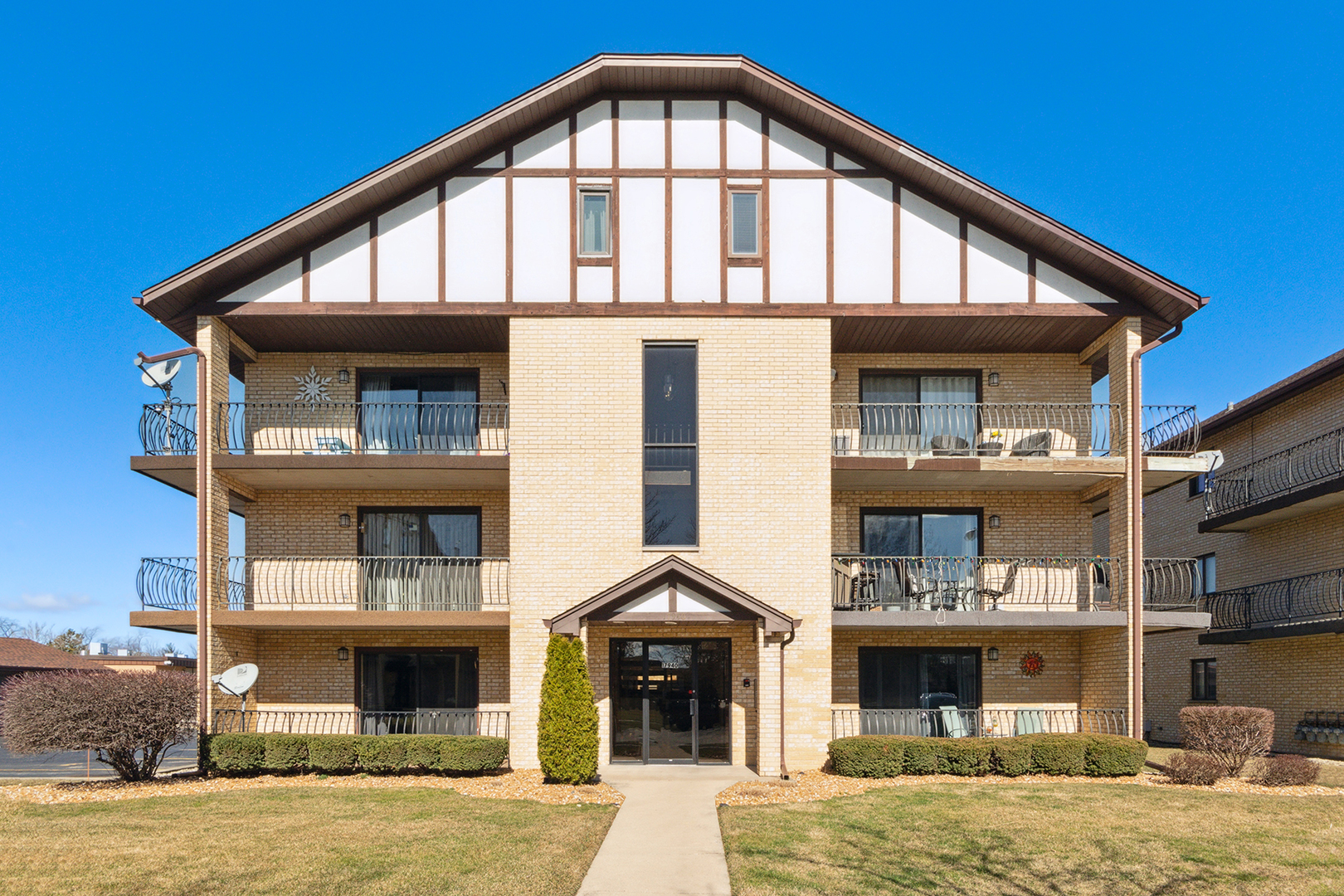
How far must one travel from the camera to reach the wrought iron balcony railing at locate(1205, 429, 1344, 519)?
20.7 meters

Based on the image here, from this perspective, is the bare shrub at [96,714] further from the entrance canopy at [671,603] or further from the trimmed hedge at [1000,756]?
the trimmed hedge at [1000,756]

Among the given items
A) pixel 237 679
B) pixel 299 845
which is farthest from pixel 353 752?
pixel 299 845

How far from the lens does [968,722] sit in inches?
763

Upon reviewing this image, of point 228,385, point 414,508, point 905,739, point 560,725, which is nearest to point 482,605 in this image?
point 414,508

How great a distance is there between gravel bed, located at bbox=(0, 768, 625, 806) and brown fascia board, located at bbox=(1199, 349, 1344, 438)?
49.0 ft

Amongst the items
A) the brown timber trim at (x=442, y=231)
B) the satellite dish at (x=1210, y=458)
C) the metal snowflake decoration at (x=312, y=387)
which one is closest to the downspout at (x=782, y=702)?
the satellite dish at (x=1210, y=458)

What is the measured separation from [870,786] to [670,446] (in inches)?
259

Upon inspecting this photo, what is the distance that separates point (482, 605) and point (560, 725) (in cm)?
462

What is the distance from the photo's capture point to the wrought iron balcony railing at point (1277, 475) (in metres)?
20.7

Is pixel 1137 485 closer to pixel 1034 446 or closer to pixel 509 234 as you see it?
pixel 1034 446

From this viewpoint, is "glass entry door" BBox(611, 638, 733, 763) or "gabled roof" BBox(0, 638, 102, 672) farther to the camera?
"gabled roof" BBox(0, 638, 102, 672)

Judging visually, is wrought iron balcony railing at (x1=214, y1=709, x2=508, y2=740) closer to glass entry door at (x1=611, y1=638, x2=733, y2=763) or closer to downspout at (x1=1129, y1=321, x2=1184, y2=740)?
glass entry door at (x1=611, y1=638, x2=733, y2=763)

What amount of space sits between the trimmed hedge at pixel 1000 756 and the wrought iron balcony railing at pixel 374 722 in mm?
6797

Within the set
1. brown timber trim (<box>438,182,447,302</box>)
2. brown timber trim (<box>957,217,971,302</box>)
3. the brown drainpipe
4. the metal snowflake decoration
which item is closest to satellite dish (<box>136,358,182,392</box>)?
the brown drainpipe
